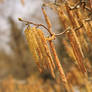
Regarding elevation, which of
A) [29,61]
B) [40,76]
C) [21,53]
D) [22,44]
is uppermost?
[22,44]

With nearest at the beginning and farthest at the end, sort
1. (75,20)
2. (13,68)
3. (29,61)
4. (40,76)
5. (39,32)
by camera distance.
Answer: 1. (39,32)
2. (75,20)
3. (40,76)
4. (29,61)
5. (13,68)

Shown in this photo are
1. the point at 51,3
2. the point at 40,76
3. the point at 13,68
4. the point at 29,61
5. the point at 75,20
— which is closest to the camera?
the point at 75,20

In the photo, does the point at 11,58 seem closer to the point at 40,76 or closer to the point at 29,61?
the point at 29,61

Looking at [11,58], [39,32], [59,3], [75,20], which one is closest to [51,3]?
[59,3]

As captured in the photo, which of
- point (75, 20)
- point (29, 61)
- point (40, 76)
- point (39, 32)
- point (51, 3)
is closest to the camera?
point (39, 32)

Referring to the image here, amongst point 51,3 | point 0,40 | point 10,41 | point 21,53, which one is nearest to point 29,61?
point 21,53

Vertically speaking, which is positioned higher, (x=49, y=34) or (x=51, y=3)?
(x=51, y=3)

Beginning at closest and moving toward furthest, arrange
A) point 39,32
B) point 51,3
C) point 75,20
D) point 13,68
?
point 39,32
point 75,20
point 51,3
point 13,68

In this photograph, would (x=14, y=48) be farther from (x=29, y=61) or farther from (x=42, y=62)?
(x=42, y=62)

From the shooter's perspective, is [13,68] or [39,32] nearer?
[39,32]
